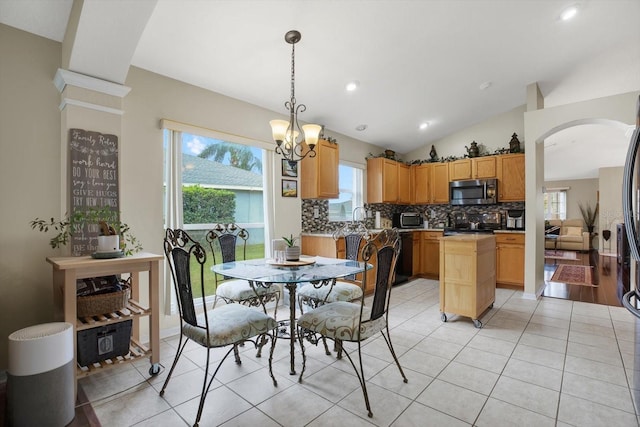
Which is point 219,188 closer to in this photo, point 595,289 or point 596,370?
point 596,370

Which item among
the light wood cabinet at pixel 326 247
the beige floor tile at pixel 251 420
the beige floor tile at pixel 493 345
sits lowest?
the beige floor tile at pixel 493 345

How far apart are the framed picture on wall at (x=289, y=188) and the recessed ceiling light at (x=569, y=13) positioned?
3.35 m

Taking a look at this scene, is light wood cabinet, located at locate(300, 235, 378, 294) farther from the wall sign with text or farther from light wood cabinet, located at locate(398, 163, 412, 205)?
the wall sign with text

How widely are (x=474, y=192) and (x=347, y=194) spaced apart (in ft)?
7.31

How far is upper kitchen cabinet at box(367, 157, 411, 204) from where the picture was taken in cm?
552

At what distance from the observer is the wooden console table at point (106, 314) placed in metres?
1.95

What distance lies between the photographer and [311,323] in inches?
82.9

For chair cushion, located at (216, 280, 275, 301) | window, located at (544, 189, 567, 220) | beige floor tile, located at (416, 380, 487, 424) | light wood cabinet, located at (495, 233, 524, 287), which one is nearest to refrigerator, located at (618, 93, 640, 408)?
beige floor tile, located at (416, 380, 487, 424)

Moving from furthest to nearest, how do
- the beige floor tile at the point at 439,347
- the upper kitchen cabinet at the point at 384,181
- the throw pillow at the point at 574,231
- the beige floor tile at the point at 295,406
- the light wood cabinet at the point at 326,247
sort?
the throw pillow at the point at 574,231 < the upper kitchen cabinet at the point at 384,181 < the light wood cabinet at the point at 326,247 < the beige floor tile at the point at 439,347 < the beige floor tile at the point at 295,406

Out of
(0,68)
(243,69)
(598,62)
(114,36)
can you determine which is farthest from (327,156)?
(598,62)

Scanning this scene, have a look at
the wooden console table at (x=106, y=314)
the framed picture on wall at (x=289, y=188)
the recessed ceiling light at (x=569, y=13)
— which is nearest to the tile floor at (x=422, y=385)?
the wooden console table at (x=106, y=314)

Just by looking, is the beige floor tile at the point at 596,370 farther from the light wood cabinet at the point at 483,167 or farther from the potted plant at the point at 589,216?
the potted plant at the point at 589,216

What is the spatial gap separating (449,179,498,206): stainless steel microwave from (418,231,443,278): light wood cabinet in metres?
0.70

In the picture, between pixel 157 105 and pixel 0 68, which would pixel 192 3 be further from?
pixel 0 68
